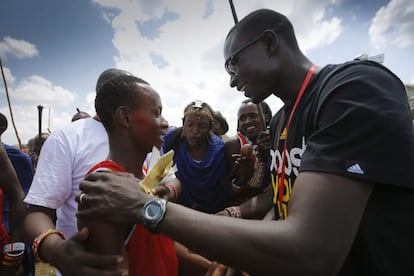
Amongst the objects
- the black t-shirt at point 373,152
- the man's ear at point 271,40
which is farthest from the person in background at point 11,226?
the black t-shirt at point 373,152

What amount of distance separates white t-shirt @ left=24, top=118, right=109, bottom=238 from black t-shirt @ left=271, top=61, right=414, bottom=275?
1.34m

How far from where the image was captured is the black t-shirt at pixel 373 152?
84 cm

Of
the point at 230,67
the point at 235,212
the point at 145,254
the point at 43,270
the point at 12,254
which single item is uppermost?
the point at 230,67

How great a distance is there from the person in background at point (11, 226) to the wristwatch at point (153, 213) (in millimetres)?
2044

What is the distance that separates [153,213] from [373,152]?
785mm

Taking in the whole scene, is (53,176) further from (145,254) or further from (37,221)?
(145,254)

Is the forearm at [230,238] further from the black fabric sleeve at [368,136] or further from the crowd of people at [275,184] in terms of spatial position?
the black fabric sleeve at [368,136]

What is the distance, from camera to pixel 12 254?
2223mm

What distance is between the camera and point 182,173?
10.5 ft

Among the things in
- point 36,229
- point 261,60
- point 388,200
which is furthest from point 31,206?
point 388,200

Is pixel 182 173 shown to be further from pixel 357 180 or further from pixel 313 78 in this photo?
pixel 357 180

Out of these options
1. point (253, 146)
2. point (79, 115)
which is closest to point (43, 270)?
point (79, 115)

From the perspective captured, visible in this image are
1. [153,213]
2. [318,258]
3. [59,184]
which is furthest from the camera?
[59,184]

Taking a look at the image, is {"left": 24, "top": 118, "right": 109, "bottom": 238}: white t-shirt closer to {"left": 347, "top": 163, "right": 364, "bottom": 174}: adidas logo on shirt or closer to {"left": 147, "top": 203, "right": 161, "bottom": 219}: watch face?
{"left": 147, "top": 203, "right": 161, "bottom": 219}: watch face
